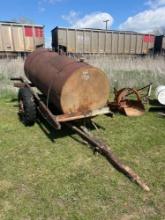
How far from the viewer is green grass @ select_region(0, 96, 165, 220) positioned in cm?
295

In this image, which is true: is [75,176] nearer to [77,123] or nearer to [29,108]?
[77,123]

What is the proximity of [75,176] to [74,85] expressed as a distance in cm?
177

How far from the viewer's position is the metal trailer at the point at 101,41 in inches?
709

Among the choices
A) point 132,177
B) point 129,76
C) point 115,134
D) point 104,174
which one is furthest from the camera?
point 129,76

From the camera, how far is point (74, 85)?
449cm

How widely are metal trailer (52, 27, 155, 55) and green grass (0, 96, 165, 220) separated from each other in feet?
41.2

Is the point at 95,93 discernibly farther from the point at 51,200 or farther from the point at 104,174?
the point at 51,200

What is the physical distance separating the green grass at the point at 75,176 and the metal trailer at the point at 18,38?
12237 millimetres

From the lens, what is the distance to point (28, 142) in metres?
4.73

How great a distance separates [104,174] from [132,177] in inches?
18.1

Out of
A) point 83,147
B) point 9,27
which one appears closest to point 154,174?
point 83,147

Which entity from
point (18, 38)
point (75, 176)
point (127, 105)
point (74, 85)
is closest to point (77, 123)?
point (74, 85)

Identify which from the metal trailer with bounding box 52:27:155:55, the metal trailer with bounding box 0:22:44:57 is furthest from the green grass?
the metal trailer with bounding box 52:27:155:55

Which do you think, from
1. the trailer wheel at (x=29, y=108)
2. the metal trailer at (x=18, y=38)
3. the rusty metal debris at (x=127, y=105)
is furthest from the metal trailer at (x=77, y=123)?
the metal trailer at (x=18, y=38)
